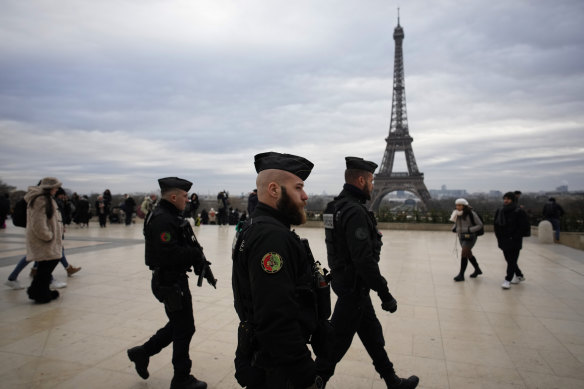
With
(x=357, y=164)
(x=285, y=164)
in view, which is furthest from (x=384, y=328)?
(x=285, y=164)

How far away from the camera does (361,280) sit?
2.93 meters

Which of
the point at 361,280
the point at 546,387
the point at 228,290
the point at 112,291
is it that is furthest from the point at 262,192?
the point at 112,291

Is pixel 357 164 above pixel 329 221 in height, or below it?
above

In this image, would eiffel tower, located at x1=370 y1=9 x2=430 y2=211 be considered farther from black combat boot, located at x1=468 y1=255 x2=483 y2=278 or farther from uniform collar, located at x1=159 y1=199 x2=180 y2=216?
uniform collar, located at x1=159 y1=199 x2=180 y2=216

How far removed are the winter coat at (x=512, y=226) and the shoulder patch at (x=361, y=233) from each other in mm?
4819

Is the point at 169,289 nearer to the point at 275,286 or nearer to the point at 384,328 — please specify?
the point at 275,286

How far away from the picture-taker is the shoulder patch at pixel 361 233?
2.80m

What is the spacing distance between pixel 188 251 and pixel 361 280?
4.89 ft

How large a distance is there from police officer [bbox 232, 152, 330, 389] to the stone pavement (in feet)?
5.47

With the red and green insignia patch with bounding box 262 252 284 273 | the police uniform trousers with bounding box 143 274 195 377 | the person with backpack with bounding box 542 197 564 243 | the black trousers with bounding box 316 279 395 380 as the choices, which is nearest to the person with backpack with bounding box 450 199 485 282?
the black trousers with bounding box 316 279 395 380

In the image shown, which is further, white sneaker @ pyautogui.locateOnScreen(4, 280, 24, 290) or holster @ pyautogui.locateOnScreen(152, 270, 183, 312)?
white sneaker @ pyautogui.locateOnScreen(4, 280, 24, 290)

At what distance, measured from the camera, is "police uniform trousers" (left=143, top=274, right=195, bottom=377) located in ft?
9.84

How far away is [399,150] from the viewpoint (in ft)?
170

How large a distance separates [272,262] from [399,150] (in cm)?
5299
